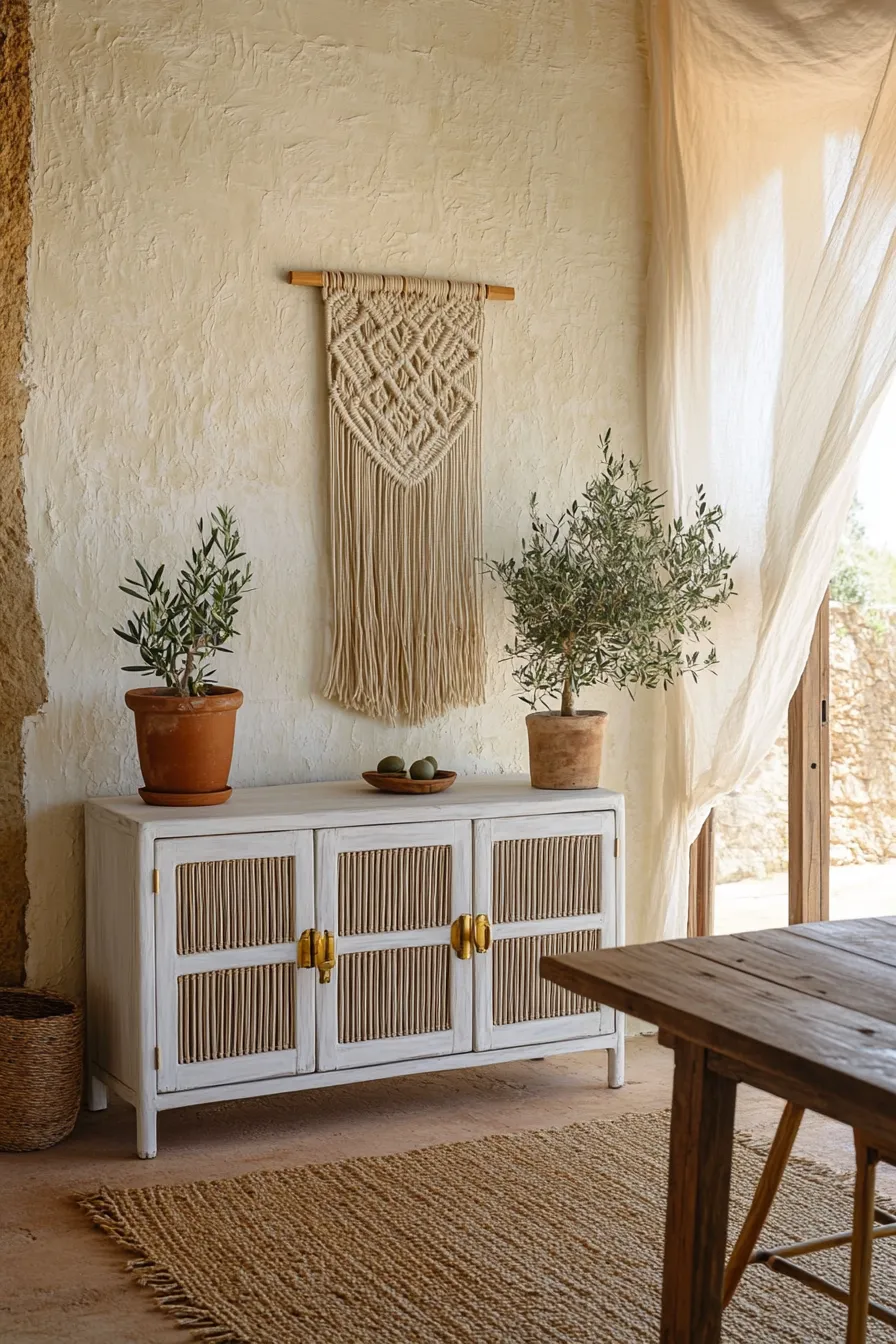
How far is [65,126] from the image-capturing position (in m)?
3.66

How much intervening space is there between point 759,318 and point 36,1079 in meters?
2.73

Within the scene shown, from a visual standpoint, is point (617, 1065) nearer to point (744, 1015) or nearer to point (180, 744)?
point (180, 744)

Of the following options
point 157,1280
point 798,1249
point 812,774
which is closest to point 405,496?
point 812,774

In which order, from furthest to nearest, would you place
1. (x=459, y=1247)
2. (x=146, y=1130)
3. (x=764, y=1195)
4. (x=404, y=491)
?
1. (x=404, y=491)
2. (x=146, y=1130)
3. (x=459, y=1247)
4. (x=764, y=1195)

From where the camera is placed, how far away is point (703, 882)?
177 inches

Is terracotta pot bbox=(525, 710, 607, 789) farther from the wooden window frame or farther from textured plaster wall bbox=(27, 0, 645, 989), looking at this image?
the wooden window frame

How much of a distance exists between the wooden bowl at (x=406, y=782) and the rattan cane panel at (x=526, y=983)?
0.42 m

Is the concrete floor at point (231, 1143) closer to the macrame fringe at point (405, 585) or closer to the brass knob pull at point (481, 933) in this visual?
the brass knob pull at point (481, 933)

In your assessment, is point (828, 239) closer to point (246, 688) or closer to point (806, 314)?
point (806, 314)

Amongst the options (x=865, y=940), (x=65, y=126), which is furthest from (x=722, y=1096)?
(x=65, y=126)

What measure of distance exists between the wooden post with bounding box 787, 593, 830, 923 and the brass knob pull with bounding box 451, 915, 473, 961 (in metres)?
1.15

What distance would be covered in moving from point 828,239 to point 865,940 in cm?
211

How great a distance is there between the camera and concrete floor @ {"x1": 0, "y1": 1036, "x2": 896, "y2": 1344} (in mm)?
2625

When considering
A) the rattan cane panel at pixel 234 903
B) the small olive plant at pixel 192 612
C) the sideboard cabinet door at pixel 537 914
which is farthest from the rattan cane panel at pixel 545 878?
the small olive plant at pixel 192 612
